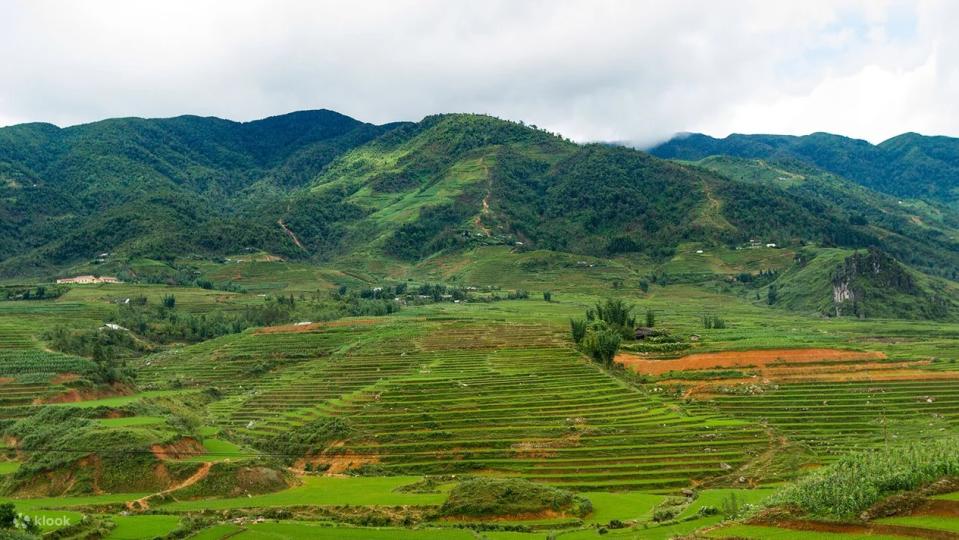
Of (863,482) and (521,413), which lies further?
(521,413)

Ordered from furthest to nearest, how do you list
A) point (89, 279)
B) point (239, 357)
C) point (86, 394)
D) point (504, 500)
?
point (89, 279)
point (239, 357)
point (86, 394)
point (504, 500)

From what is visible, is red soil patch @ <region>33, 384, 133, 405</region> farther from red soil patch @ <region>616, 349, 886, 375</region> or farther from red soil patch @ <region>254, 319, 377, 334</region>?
red soil patch @ <region>616, 349, 886, 375</region>

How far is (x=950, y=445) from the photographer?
35344 mm

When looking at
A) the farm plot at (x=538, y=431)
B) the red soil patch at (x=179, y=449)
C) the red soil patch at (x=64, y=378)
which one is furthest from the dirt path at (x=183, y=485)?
the red soil patch at (x=64, y=378)

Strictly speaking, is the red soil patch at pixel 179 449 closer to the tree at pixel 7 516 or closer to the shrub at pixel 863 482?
the tree at pixel 7 516

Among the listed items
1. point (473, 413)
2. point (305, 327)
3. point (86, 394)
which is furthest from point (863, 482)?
point (305, 327)

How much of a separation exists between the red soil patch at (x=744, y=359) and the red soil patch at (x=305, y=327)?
143 ft

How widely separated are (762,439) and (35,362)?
6745cm

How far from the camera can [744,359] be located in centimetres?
8088

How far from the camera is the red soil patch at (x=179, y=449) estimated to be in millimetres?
49894

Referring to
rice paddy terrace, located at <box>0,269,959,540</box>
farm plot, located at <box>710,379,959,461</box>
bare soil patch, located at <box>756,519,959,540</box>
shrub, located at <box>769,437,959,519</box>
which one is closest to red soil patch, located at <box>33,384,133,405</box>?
rice paddy terrace, located at <box>0,269,959,540</box>

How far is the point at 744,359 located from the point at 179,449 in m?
55.5

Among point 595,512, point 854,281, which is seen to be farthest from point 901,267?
point 595,512

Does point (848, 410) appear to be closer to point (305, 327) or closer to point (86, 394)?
point (86, 394)
